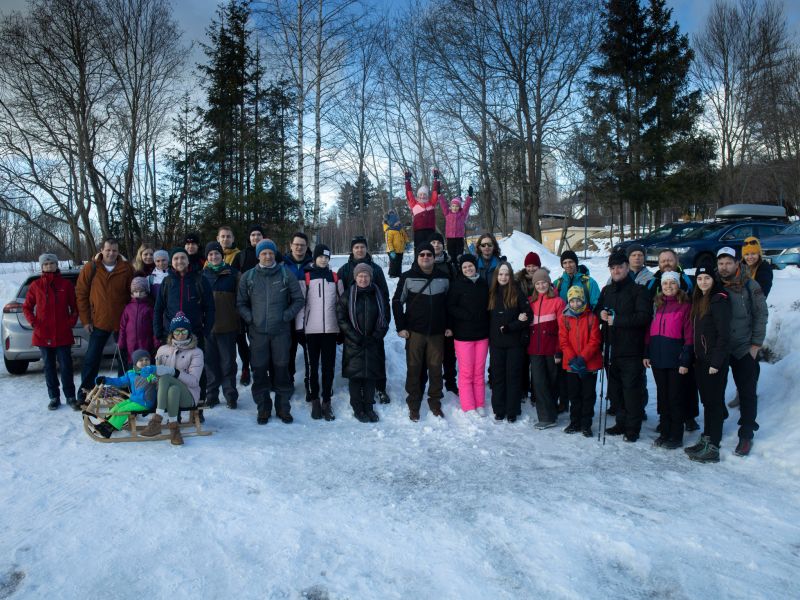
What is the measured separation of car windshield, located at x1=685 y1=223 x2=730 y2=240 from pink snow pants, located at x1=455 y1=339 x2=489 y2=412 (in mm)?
11955

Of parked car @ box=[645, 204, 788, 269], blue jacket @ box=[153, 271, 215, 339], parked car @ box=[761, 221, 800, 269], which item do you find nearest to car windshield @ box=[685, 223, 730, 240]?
parked car @ box=[645, 204, 788, 269]

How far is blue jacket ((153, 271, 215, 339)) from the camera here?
565 cm

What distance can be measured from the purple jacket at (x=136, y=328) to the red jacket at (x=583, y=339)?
14.7 feet

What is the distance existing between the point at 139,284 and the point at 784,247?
1448 cm

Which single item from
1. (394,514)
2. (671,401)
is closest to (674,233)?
(671,401)

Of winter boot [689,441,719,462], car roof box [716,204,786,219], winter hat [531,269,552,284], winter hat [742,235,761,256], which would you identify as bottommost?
winter boot [689,441,719,462]

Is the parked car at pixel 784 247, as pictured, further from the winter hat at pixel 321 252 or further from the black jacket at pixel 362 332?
the winter hat at pixel 321 252

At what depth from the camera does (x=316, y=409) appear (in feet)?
19.6

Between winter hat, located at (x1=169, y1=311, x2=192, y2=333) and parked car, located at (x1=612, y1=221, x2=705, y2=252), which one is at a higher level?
parked car, located at (x1=612, y1=221, x2=705, y2=252)

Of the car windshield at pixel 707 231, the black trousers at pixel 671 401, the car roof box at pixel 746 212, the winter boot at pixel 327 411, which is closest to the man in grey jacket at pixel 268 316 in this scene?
the winter boot at pixel 327 411

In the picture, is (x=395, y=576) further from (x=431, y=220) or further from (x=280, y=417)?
(x=431, y=220)

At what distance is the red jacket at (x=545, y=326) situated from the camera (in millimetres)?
5672

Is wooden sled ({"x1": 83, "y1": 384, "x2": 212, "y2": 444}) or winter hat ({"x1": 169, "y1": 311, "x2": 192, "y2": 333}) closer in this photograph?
wooden sled ({"x1": 83, "y1": 384, "x2": 212, "y2": 444})

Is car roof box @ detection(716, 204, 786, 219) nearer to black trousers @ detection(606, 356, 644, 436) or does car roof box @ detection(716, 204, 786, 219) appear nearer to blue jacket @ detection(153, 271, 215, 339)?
black trousers @ detection(606, 356, 644, 436)
